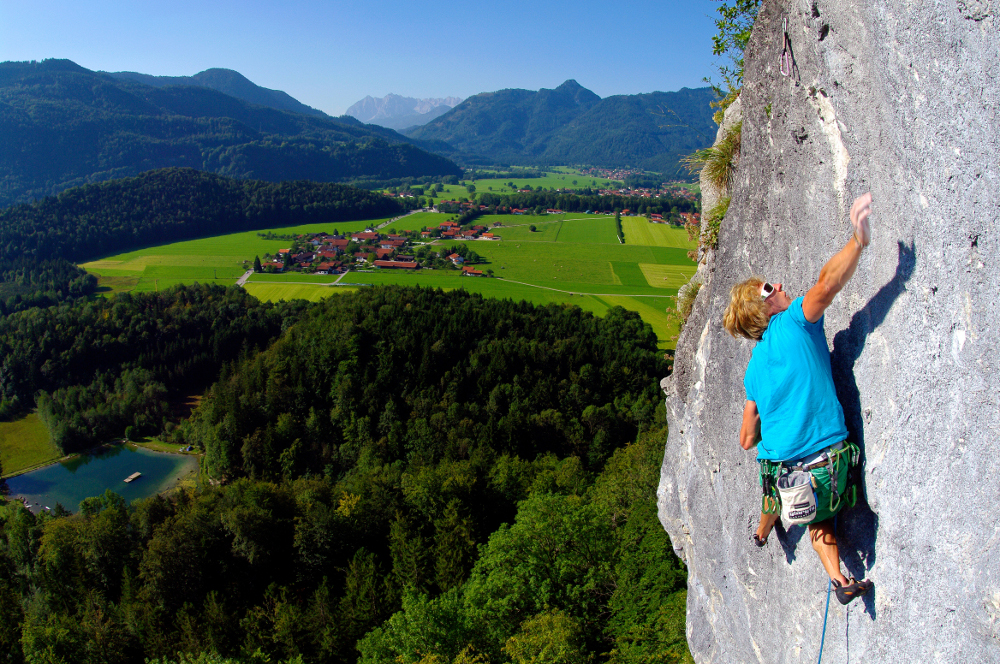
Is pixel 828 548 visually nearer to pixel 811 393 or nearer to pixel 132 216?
pixel 811 393

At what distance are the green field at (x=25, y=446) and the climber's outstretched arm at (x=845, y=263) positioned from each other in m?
74.7

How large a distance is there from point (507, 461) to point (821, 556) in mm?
30921

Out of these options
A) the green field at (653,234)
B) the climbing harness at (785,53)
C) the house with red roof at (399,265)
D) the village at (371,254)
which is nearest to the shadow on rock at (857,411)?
the climbing harness at (785,53)

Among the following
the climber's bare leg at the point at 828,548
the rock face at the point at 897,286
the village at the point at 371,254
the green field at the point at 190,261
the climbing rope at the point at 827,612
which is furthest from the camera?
the village at the point at 371,254

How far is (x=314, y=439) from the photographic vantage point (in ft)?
168

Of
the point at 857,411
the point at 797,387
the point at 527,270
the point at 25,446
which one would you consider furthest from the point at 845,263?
the point at 527,270

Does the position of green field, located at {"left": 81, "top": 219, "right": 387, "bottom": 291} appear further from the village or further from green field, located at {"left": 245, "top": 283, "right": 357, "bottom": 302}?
green field, located at {"left": 245, "top": 283, "right": 357, "bottom": 302}

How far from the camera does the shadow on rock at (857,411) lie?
4.49m

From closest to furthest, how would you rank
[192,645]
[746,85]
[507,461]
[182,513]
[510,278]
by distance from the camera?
[746,85] < [192,645] < [182,513] < [507,461] < [510,278]

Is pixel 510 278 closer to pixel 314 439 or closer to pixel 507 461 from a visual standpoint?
pixel 314 439

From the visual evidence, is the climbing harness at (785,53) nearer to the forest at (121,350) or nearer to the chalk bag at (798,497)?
the chalk bag at (798,497)

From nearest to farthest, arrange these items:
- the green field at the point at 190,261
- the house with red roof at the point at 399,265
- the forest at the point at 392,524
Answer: the forest at the point at 392,524 < the green field at the point at 190,261 < the house with red roof at the point at 399,265

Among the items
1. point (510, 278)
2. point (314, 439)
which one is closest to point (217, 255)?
point (510, 278)

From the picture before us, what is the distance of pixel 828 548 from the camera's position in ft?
16.2
